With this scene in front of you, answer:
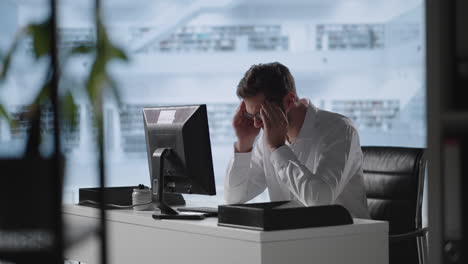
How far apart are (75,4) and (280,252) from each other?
1.40 meters

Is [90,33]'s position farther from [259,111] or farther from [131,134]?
[131,134]

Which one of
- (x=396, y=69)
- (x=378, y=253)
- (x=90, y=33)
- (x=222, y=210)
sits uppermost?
(x=396, y=69)

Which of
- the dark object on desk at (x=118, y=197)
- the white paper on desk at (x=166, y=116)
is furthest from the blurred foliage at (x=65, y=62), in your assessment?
the dark object on desk at (x=118, y=197)

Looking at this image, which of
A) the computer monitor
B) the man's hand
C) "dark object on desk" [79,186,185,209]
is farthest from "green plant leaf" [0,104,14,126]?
"dark object on desk" [79,186,185,209]

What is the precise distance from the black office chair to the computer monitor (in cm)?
76

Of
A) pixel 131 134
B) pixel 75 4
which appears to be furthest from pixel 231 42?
pixel 75 4

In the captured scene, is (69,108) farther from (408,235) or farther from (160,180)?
(408,235)

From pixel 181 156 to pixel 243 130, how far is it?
15.2 inches

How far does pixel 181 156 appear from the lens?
3006mm

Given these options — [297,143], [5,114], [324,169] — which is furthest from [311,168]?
[5,114]

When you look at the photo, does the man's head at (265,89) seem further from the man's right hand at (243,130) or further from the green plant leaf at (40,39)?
the green plant leaf at (40,39)

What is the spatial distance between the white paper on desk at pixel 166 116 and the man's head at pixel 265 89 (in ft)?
0.97

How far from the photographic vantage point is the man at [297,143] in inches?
113

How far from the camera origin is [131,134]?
5539 millimetres
